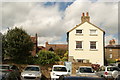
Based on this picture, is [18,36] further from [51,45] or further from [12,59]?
[51,45]

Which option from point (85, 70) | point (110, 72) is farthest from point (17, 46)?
point (110, 72)

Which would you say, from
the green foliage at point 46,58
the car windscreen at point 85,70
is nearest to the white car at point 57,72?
the car windscreen at point 85,70

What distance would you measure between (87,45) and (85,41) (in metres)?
0.81

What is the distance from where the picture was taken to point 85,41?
40625 millimetres

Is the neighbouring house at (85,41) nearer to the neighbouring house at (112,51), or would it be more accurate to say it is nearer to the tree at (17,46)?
the tree at (17,46)

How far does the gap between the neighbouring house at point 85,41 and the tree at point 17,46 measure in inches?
439

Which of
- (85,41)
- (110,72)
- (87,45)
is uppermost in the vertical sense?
(85,41)

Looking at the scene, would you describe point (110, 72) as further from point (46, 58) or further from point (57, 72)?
point (46, 58)

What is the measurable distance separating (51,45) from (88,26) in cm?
2663

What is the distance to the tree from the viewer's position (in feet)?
99.1

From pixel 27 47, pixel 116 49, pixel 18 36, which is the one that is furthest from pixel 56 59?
pixel 116 49

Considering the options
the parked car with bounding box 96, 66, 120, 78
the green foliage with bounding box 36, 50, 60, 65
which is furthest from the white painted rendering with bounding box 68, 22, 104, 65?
the parked car with bounding box 96, 66, 120, 78

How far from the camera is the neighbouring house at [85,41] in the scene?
4025cm

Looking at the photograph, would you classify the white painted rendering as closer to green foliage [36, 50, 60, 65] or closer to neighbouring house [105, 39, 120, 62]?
green foliage [36, 50, 60, 65]
